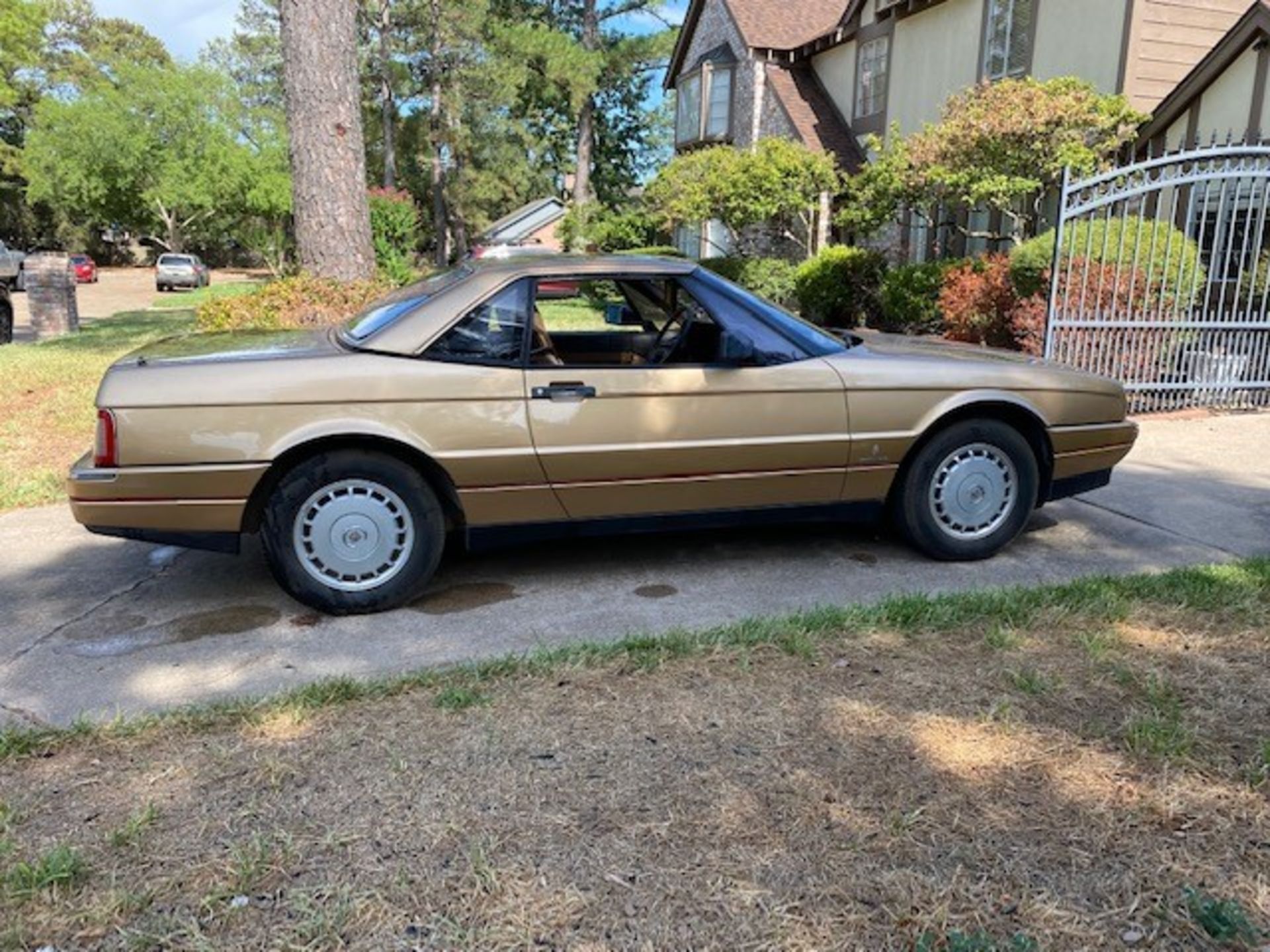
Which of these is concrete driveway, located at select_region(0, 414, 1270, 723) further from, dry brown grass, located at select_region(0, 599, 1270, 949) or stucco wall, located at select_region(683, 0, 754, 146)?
stucco wall, located at select_region(683, 0, 754, 146)

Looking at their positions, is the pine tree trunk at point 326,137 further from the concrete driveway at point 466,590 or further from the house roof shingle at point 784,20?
the house roof shingle at point 784,20

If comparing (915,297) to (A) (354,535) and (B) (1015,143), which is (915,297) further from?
(A) (354,535)

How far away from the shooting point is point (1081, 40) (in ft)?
45.8

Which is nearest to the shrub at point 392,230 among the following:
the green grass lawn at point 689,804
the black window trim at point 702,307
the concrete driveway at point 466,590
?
the concrete driveway at point 466,590

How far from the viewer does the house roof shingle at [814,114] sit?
20266mm

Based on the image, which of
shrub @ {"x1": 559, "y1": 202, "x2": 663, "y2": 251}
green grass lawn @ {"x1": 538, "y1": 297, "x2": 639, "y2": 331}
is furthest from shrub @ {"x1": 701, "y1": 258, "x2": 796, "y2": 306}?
green grass lawn @ {"x1": 538, "y1": 297, "x2": 639, "y2": 331}

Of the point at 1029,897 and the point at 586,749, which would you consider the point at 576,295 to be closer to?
the point at 586,749

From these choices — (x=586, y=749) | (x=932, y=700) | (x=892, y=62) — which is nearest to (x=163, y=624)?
(x=586, y=749)

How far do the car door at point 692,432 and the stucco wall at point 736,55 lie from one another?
20.1 m

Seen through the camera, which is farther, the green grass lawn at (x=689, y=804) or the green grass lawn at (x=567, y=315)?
the green grass lawn at (x=567, y=315)

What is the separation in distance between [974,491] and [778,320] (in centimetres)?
132

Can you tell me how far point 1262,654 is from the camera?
366 centimetres

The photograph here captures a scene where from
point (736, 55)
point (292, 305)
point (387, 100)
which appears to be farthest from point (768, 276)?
point (387, 100)

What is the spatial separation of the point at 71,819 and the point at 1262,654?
13.4ft
